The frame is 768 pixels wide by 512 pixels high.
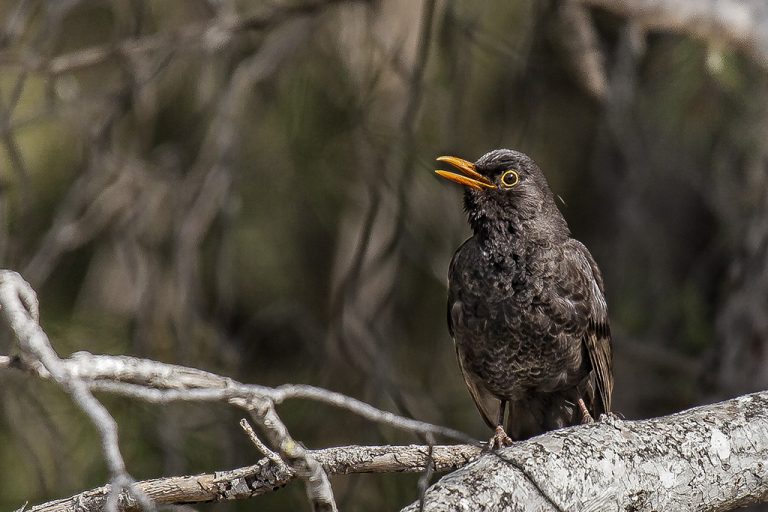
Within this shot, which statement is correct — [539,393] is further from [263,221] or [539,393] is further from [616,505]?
[263,221]

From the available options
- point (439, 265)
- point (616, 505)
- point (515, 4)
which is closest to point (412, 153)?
point (439, 265)

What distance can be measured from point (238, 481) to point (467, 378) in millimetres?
1792

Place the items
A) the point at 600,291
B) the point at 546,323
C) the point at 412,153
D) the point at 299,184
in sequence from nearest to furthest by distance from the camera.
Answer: the point at 546,323, the point at 600,291, the point at 412,153, the point at 299,184

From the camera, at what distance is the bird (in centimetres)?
396

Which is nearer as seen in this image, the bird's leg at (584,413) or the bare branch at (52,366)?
the bare branch at (52,366)

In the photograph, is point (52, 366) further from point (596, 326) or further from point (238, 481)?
point (596, 326)

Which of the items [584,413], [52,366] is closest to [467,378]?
[584,413]

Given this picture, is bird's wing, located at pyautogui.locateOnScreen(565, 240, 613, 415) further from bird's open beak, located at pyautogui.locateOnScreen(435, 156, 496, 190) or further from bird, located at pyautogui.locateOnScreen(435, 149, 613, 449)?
bird's open beak, located at pyautogui.locateOnScreen(435, 156, 496, 190)

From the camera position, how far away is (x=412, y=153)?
4906 mm

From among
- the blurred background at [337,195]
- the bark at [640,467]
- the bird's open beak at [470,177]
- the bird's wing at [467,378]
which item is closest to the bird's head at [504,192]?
the bird's open beak at [470,177]

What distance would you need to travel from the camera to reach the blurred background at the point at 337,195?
4.83 metres

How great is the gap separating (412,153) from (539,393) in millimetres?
1325

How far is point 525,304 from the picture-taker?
3.93 m

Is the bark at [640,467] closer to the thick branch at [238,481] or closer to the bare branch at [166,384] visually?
the thick branch at [238,481]
